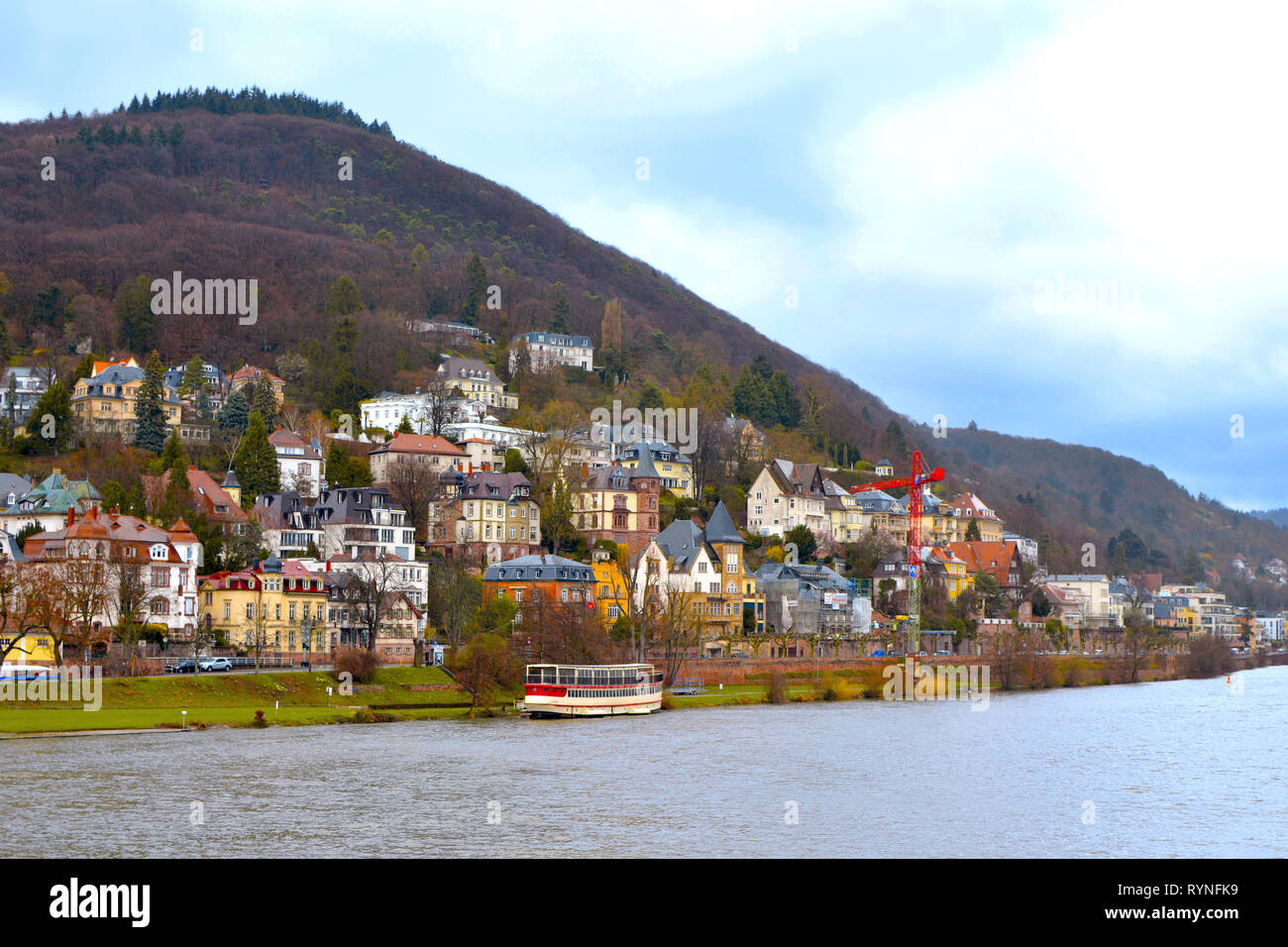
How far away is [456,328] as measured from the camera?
552 ft

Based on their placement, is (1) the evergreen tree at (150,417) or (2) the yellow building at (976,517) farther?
(2) the yellow building at (976,517)

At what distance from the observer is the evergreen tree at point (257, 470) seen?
96.9m

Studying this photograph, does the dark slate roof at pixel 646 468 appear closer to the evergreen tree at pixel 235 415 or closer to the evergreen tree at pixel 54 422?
the evergreen tree at pixel 235 415

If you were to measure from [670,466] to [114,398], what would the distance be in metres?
48.1

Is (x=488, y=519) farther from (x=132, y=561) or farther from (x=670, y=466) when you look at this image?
(x=132, y=561)

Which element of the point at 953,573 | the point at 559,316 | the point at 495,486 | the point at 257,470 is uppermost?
the point at 559,316

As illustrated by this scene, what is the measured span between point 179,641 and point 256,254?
416 feet

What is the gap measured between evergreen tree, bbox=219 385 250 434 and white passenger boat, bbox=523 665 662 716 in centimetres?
5170

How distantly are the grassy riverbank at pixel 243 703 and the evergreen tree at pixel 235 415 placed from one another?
155ft

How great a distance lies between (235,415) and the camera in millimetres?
114312

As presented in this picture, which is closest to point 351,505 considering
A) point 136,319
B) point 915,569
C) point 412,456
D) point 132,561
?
point 412,456

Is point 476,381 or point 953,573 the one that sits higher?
point 476,381

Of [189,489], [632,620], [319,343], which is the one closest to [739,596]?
[632,620]

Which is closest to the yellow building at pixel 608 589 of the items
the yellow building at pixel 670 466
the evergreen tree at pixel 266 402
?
the yellow building at pixel 670 466
